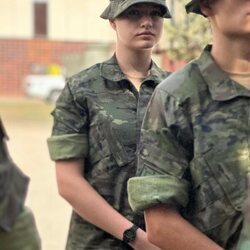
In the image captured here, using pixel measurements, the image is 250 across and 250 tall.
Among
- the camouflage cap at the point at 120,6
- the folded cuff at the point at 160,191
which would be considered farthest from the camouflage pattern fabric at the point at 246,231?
the camouflage cap at the point at 120,6

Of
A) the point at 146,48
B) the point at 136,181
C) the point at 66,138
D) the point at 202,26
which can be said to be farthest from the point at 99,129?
the point at 202,26

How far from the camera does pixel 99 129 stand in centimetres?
219

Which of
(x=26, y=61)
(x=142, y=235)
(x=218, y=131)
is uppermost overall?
(x=218, y=131)

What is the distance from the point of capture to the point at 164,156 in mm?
1481

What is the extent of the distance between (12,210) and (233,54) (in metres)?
0.86

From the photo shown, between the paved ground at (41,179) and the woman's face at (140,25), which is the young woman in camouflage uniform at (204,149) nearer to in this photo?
the woman's face at (140,25)

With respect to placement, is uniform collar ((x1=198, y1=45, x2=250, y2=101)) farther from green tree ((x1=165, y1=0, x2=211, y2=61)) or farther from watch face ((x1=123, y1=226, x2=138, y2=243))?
green tree ((x1=165, y1=0, x2=211, y2=61))

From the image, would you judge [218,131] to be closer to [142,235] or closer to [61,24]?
[142,235]

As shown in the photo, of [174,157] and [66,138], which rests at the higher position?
[174,157]

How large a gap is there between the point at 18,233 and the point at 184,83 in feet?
2.59

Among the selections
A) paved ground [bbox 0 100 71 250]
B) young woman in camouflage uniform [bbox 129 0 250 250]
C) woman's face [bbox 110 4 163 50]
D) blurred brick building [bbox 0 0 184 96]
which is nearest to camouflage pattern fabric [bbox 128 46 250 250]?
young woman in camouflage uniform [bbox 129 0 250 250]

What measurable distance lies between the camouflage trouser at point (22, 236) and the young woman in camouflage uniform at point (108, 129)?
0.63 ft

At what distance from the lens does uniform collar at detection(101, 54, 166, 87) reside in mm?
2265

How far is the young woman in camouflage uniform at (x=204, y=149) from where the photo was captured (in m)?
1.47
